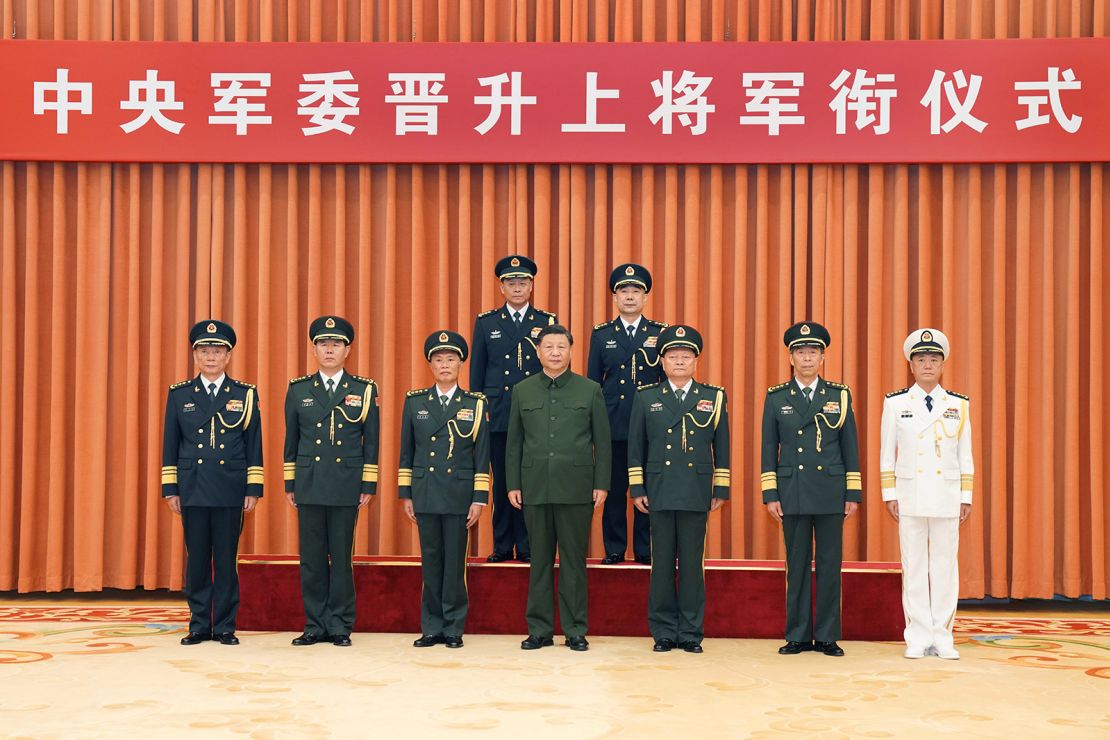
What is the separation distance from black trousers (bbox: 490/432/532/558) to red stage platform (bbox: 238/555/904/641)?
0.21m

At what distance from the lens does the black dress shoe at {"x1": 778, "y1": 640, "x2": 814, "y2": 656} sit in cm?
433

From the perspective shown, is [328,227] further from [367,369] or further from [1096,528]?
[1096,528]

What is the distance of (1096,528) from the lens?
5500 millimetres

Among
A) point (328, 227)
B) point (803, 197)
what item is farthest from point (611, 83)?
point (328, 227)

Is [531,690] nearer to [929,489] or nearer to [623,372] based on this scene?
[623,372]

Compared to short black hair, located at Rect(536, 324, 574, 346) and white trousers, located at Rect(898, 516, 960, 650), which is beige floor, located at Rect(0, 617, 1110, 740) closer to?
white trousers, located at Rect(898, 516, 960, 650)

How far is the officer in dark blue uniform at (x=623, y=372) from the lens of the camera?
480 centimetres

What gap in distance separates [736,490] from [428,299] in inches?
76.6

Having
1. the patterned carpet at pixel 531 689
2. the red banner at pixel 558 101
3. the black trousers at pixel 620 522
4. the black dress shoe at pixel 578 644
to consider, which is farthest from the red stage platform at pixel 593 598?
the red banner at pixel 558 101

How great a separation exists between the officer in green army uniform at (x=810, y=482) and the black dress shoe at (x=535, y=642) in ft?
3.13

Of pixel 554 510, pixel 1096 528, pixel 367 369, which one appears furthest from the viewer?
pixel 367 369

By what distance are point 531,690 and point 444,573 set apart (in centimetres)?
95

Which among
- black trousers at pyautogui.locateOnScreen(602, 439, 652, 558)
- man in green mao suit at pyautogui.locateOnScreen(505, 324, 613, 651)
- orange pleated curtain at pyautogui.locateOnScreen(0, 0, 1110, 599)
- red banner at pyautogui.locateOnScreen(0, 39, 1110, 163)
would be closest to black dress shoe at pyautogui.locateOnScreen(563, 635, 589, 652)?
man in green mao suit at pyautogui.locateOnScreen(505, 324, 613, 651)

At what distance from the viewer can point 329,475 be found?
14.6ft
